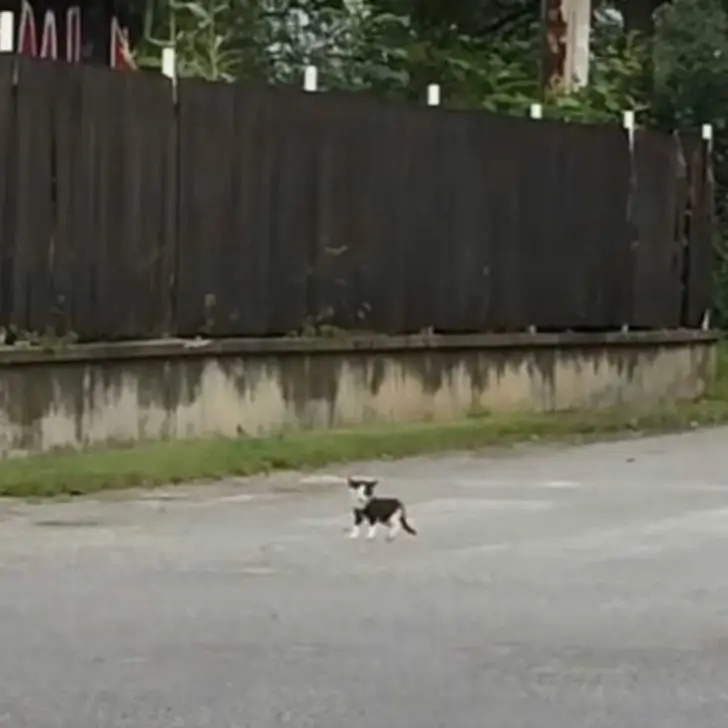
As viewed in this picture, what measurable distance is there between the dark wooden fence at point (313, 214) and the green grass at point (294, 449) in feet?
3.74

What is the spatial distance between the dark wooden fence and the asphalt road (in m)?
2.70

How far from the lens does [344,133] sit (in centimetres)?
2139

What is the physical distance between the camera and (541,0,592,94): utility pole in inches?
1174

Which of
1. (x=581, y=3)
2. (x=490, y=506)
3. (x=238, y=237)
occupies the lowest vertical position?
(x=490, y=506)

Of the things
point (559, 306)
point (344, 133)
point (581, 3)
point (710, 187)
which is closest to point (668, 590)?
point (344, 133)

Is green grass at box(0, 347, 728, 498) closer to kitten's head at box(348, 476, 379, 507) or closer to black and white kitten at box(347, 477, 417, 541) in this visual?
kitten's head at box(348, 476, 379, 507)

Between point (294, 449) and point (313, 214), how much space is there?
3.04 metres

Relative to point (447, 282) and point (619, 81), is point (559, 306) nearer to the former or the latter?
point (447, 282)

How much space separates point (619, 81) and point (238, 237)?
1201cm

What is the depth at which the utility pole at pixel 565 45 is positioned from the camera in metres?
29.8

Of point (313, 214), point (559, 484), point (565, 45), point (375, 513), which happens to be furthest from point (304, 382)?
point (565, 45)

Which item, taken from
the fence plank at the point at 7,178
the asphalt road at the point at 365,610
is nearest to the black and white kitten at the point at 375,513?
the asphalt road at the point at 365,610

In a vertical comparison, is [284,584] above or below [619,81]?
below

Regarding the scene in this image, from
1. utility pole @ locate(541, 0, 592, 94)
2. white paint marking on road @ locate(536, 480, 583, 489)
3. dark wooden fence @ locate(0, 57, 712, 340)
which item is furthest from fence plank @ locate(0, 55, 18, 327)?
utility pole @ locate(541, 0, 592, 94)
